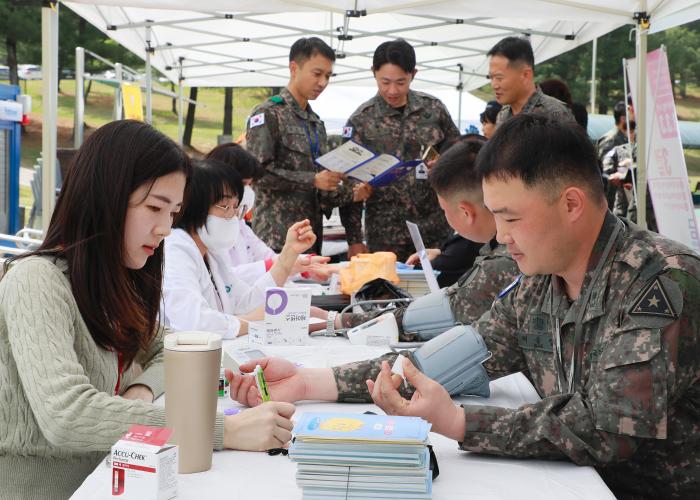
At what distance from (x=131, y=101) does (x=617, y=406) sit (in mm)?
6926

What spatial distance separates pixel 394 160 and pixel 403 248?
27.9 inches

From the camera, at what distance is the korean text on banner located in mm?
7527

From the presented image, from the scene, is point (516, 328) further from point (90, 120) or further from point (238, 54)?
point (90, 120)

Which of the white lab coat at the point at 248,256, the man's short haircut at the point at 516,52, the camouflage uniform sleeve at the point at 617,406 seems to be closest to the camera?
the camouflage uniform sleeve at the point at 617,406

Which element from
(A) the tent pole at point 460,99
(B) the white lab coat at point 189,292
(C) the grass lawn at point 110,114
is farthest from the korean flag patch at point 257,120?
(C) the grass lawn at point 110,114

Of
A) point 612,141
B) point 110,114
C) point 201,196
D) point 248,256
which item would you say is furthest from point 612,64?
point 201,196

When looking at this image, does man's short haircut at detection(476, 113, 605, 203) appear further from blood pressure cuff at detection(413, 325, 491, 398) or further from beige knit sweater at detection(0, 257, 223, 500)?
beige knit sweater at detection(0, 257, 223, 500)

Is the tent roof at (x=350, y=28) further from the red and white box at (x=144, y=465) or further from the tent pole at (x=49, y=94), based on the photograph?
the red and white box at (x=144, y=465)

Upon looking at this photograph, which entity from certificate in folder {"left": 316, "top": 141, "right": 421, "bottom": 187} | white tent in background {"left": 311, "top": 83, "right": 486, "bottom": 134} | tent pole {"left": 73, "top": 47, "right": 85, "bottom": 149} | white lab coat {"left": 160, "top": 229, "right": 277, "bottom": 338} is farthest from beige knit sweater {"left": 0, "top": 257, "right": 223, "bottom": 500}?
white tent in background {"left": 311, "top": 83, "right": 486, "bottom": 134}

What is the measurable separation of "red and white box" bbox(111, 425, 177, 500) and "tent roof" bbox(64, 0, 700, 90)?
379 cm

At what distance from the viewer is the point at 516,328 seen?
1868mm

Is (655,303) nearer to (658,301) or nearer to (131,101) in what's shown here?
(658,301)

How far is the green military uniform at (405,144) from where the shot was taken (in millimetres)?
4738

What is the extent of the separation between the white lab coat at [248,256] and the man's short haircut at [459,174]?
3.89 ft
